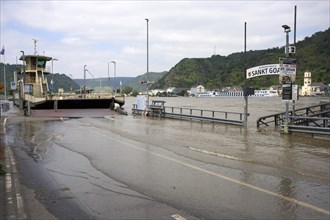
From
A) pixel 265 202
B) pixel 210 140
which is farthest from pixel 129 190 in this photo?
pixel 210 140

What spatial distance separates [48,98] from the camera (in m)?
41.6

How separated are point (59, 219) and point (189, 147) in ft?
25.5

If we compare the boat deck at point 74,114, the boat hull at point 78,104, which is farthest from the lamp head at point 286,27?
the boat hull at point 78,104

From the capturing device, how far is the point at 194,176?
803 centimetres

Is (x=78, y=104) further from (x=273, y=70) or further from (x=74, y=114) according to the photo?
(x=273, y=70)

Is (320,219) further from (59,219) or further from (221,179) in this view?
(59,219)

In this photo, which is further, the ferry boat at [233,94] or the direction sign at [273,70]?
the ferry boat at [233,94]

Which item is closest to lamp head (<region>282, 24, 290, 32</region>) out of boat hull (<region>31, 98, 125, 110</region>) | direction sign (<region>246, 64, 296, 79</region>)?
direction sign (<region>246, 64, 296, 79</region>)

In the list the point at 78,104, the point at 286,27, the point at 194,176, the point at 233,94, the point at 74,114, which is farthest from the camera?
the point at 233,94

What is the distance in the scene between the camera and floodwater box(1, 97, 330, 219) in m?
5.67

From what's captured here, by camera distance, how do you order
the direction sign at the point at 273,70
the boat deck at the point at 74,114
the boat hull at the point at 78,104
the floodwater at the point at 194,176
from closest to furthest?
the floodwater at the point at 194,176, the direction sign at the point at 273,70, the boat deck at the point at 74,114, the boat hull at the point at 78,104

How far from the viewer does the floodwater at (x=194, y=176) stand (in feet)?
18.6

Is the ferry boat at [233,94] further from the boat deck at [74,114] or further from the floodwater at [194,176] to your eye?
the floodwater at [194,176]

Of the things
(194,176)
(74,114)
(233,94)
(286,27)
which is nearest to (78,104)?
(74,114)
